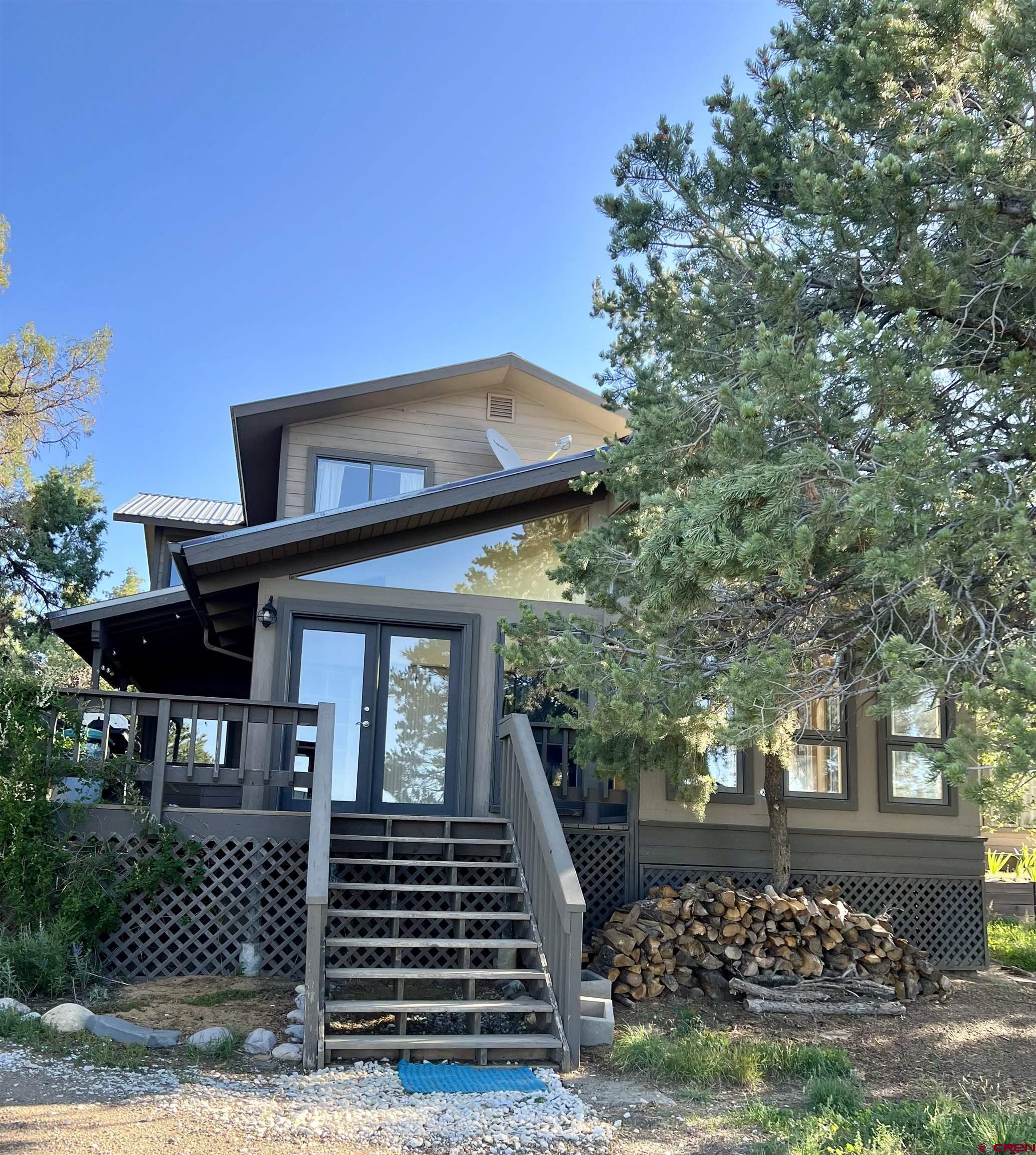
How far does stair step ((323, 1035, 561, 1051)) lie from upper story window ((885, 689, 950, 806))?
6026 millimetres

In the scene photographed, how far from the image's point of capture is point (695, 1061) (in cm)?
592

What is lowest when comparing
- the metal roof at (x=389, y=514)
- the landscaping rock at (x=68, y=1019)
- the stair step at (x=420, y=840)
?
the landscaping rock at (x=68, y=1019)

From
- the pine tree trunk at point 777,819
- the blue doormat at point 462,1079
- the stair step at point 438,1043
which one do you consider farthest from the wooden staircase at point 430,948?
the pine tree trunk at point 777,819

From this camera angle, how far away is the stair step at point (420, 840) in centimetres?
785

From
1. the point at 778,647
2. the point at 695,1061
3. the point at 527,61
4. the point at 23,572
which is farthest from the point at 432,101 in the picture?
the point at 695,1061

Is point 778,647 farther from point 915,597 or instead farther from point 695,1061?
point 695,1061

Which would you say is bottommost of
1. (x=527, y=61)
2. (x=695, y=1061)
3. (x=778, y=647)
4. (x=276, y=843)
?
(x=695, y=1061)

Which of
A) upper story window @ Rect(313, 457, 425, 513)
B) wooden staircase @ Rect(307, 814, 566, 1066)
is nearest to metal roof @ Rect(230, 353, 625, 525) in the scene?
upper story window @ Rect(313, 457, 425, 513)

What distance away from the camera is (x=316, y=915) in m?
6.05

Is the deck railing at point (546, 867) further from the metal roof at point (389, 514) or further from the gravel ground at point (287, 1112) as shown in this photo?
Result: the metal roof at point (389, 514)

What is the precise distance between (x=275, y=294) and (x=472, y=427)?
14095mm

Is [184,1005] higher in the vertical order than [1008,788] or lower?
lower

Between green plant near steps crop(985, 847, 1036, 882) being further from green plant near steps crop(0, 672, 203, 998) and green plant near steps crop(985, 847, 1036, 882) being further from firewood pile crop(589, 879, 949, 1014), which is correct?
green plant near steps crop(0, 672, 203, 998)

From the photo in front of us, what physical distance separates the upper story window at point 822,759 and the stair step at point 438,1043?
5140 mm
